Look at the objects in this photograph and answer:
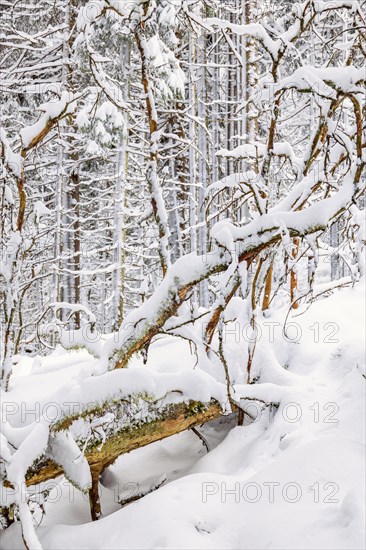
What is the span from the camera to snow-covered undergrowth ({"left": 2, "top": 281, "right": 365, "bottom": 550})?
2.36 meters

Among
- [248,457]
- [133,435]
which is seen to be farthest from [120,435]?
[248,457]

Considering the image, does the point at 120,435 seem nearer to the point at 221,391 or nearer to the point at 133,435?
the point at 133,435

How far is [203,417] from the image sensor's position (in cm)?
336

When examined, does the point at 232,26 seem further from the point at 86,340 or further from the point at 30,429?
the point at 30,429

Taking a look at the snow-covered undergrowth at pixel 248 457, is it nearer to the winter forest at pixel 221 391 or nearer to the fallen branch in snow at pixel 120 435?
the winter forest at pixel 221 391

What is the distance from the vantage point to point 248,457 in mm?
3070

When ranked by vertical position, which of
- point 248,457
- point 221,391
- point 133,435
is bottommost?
point 248,457

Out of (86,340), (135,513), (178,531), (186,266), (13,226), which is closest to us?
(178,531)

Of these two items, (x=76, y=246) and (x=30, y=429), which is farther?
(x=76, y=246)

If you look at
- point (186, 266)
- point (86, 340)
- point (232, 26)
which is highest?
point (232, 26)

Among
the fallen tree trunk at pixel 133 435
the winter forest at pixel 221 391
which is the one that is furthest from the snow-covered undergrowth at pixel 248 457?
the fallen tree trunk at pixel 133 435

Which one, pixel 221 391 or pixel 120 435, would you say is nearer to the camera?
pixel 120 435

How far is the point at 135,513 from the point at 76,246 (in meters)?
11.5

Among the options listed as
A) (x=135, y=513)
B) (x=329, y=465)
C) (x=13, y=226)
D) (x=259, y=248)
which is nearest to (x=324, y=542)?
(x=329, y=465)
